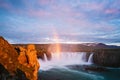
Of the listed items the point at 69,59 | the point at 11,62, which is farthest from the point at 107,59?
the point at 11,62

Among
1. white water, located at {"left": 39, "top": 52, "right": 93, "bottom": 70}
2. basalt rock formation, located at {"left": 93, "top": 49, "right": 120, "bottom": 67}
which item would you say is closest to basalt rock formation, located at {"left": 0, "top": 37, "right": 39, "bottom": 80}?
white water, located at {"left": 39, "top": 52, "right": 93, "bottom": 70}

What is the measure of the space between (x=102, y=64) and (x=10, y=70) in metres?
52.6

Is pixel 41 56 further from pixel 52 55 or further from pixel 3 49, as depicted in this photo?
pixel 3 49

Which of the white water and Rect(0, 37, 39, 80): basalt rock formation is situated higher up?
Rect(0, 37, 39, 80): basalt rock formation

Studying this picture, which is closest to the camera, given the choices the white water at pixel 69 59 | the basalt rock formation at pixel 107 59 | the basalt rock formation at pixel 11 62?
the basalt rock formation at pixel 11 62

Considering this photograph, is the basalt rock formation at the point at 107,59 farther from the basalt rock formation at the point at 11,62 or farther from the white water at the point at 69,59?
the basalt rock formation at the point at 11,62

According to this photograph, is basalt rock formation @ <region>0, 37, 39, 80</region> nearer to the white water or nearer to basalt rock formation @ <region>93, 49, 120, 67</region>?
the white water

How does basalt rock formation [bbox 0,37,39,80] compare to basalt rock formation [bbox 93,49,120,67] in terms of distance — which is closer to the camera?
basalt rock formation [bbox 0,37,39,80]

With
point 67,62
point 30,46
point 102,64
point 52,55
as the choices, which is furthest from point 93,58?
point 30,46

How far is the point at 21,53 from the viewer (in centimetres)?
2741

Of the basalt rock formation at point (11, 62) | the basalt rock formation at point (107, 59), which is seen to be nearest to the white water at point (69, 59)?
the basalt rock formation at point (107, 59)

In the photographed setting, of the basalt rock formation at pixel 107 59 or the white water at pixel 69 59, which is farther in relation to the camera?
the white water at pixel 69 59

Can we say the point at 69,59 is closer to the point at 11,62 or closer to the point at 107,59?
the point at 107,59

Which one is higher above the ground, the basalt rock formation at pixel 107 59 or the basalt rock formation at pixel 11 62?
the basalt rock formation at pixel 11 62
